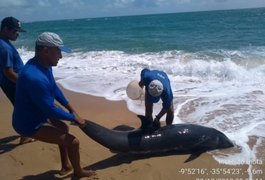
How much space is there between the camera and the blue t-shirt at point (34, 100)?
3822 millimetres

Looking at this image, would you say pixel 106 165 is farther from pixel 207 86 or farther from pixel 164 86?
pixel 207 86

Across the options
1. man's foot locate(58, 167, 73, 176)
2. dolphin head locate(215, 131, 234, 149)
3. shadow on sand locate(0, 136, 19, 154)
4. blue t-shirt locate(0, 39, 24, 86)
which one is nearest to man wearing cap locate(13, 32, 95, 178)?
man's foot locate(58, 167, 73, 176)

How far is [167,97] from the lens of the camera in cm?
564

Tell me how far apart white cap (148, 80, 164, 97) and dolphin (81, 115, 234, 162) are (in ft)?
1.63

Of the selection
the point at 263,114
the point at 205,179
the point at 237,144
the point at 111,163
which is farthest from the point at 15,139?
the point at 263,114

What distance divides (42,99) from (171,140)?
2.43m

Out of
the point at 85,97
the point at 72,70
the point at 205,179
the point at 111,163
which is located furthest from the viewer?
the point at 72,70

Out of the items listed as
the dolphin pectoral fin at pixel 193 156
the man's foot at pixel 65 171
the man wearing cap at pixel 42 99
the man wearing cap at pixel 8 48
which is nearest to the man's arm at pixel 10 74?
the man wearing cap at pixel 8 48

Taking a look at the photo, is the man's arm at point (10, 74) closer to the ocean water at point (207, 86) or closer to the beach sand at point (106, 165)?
the beach sand at point (106, 165)

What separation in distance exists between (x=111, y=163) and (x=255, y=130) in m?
2.71

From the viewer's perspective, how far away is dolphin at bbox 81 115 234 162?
17.6 ft

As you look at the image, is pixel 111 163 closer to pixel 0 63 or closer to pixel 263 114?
pixel 0 63

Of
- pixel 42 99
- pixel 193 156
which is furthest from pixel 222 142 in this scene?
pixel 42 99

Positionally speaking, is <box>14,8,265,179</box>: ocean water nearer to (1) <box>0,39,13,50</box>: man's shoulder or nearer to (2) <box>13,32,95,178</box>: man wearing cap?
(2) <box>13,32,95,178</box>: man wearing cap
